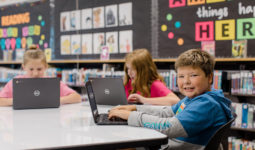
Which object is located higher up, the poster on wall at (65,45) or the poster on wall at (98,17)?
the poster on wall at (98,17)

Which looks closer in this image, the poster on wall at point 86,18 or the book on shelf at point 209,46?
the book on shelf at point 209,46

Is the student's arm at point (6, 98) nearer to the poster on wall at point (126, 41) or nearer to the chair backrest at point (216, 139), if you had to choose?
the chair backrest at point (216, 139)

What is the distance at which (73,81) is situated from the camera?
5082mm

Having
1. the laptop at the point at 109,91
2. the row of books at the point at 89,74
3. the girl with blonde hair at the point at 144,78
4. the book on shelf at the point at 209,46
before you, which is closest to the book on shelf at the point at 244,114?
the row of books at the point at 89,74

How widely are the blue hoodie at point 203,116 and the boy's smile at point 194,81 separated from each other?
94mm

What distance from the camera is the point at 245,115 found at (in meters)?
3.41

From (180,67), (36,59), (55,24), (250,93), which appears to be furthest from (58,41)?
(180,67)

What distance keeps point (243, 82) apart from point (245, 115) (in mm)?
384

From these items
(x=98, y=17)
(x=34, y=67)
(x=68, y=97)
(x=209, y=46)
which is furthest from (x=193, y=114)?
(x=98, y=17)

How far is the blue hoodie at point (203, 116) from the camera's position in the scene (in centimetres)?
134

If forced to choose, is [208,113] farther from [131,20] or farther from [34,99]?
[131,20]

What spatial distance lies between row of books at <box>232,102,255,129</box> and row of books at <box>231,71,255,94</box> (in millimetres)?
164

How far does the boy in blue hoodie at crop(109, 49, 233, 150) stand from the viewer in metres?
1.33

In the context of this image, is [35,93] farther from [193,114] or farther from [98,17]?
[98,17]
